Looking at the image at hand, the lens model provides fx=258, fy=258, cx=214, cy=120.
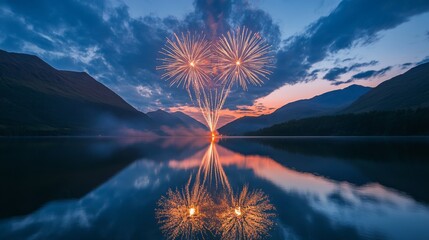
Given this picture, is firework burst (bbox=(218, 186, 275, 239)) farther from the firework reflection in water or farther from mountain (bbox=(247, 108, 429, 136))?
mountain (bbox=(247, 108, 429, 136))

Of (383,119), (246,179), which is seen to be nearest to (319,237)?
(246,179)

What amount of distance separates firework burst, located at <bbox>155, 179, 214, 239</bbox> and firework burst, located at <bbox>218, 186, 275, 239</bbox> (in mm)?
962

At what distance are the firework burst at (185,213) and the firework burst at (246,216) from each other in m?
0.96

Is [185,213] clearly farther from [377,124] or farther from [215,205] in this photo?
[377,124]

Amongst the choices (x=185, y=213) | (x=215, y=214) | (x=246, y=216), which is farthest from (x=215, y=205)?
(x=246, y=216)

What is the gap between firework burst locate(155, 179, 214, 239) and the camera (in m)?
12.3

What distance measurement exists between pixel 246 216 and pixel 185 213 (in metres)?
3.59

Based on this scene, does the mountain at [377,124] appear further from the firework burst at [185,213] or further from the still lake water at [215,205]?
the firework burst at [185,213]

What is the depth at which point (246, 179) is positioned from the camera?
2675 centimetres

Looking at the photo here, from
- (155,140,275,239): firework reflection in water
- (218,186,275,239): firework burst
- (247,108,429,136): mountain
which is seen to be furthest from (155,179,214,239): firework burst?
(247,108,429,136): mountain


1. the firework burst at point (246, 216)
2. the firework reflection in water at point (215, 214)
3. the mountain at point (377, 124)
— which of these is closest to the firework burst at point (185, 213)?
the firework reflection in water at point (215, 214)

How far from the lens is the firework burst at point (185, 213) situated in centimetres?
1230

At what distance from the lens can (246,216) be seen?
1468 centimetres

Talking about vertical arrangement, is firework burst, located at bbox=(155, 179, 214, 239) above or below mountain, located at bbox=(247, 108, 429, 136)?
below
